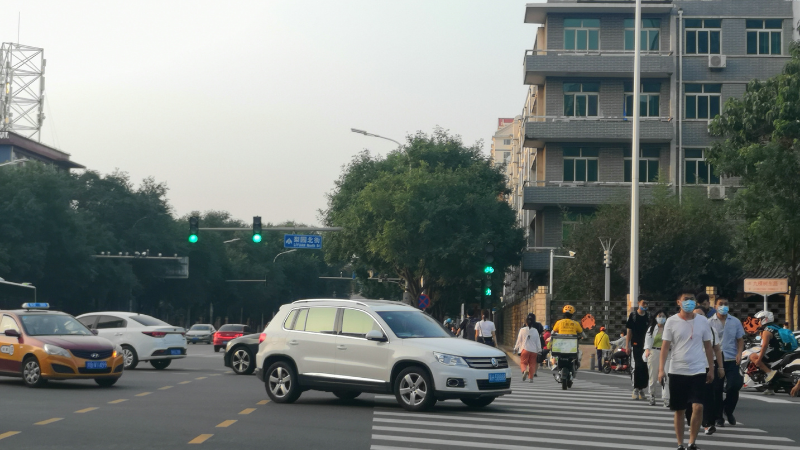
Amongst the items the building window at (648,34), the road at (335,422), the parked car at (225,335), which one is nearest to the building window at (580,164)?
the building window at (648,34)

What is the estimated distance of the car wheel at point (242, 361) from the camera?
27.0m

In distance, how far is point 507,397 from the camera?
767 inches

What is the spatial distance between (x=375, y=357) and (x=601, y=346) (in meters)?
17.2

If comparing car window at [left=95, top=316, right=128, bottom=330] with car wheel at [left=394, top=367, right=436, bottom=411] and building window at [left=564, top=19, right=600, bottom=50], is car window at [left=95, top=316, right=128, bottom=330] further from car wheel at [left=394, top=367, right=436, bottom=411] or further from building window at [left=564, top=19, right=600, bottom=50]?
building window at [left=564, top=19, right=600, bottom=50]

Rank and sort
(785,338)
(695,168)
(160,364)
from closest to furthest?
(785,338) < (160,364) < (695,168)

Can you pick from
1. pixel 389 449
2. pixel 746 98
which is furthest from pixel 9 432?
pixel 746 98

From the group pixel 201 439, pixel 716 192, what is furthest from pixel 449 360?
pixel 716 192

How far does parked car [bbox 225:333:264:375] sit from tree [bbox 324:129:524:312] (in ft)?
94.6

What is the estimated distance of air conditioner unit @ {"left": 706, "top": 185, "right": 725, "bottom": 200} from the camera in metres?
55.3

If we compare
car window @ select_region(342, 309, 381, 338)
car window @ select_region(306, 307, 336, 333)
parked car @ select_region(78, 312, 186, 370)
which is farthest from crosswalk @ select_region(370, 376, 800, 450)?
parked car @ select_region(78, 312, 186, 370)

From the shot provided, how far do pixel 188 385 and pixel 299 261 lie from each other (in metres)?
98.5

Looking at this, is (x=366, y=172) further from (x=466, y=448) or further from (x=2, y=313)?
(x=466, y=448)

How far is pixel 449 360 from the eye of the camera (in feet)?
52.0

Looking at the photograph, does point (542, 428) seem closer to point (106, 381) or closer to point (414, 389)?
point (414, 389)
